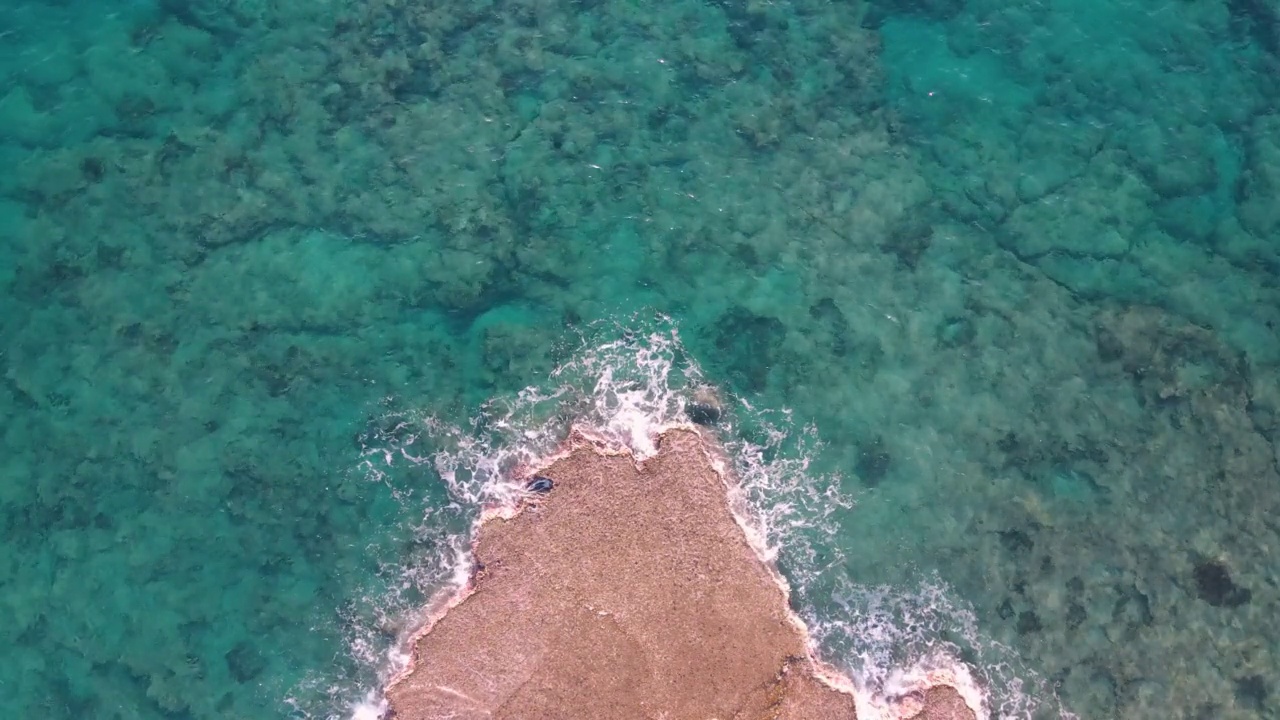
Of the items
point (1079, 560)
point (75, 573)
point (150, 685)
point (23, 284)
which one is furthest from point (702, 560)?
point (23, 284)

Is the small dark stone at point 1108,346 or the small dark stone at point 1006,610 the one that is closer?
the small dark stone at point 1006,610

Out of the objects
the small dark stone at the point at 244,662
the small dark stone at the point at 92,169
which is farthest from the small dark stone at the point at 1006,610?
the small dark stone at the point at 92,169

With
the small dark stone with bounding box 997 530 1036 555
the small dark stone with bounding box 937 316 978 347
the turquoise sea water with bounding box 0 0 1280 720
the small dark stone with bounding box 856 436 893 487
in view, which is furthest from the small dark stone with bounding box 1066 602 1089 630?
the small dark stone with bounding box 937 316 978 347

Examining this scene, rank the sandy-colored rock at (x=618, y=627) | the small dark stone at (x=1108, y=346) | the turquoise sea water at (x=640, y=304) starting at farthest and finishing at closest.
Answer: the small dark stone at (x=1108, y=346), the turquoise sea water at (x=640, y=304), the sandy-colored rock at (x=618, y=627)

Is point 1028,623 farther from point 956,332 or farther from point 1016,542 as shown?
point 956,332

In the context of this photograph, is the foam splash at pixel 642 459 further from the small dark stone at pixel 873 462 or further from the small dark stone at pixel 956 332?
the small dark stone at pixel 956 332

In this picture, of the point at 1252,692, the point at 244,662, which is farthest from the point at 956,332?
the point at 244,662

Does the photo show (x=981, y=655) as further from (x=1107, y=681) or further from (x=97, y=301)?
(x=97, y=301)
